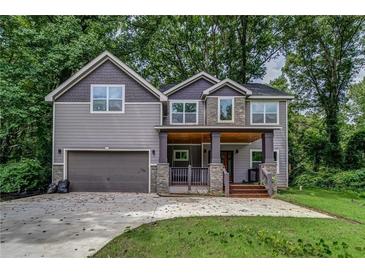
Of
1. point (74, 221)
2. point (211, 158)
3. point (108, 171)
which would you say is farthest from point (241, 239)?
point (108, 171)

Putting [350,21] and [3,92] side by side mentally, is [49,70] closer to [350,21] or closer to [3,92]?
[3,92]

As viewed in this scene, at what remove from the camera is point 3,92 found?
12.6 m

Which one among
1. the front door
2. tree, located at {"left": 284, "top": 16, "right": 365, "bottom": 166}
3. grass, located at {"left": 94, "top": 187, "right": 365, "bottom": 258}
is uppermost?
tree, located at {"left": 284, "top": 16, "right": 365, "bottom": 166}

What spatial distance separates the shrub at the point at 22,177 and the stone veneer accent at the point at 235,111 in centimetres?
898

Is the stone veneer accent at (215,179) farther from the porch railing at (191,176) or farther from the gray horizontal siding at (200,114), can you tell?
the gray horizontal siding at (200,114)

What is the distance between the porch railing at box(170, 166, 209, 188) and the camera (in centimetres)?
1284

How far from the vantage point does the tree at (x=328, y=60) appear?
20.1 m

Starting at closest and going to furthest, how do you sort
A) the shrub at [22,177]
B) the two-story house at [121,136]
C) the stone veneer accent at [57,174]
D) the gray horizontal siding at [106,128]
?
1. the shrub at [22,177]
2. the two-story house at [121,136]
3. the stone veneer accent at [57,174]
4. the gray horizontal siding at [106,128]

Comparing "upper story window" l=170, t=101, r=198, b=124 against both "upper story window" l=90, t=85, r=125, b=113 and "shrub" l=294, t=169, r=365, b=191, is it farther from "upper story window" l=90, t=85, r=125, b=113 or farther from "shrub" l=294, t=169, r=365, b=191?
"shrub" l=294, t=169, r=365, b=191

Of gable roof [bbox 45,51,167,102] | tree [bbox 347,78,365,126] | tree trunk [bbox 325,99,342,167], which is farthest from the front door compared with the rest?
tree [bbox 347,78,365,126]

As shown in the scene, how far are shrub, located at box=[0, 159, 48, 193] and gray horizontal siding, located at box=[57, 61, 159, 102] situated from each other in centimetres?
350

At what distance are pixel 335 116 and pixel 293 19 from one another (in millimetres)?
8337

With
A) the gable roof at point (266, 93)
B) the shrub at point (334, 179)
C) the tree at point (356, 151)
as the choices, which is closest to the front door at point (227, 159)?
the gable roof at point (266, 93)
